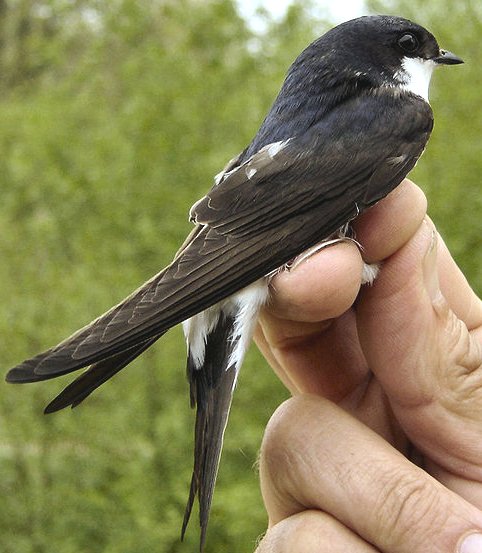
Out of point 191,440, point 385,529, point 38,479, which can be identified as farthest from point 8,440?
point 385,529

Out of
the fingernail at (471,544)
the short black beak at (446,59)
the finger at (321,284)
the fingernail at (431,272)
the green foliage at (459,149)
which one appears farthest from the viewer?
the green foliage at (459,149)

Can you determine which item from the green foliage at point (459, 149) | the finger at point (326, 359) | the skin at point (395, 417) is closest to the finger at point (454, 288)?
the skin at point (395, 417)

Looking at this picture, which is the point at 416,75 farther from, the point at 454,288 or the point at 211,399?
the point at 211,399

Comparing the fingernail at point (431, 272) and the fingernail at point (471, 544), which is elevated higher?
the fingernail at point (431, 272)

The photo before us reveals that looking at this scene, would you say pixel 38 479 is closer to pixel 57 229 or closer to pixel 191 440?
pixel 191 440

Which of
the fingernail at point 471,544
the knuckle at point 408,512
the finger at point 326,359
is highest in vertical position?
the finger at point 326,359

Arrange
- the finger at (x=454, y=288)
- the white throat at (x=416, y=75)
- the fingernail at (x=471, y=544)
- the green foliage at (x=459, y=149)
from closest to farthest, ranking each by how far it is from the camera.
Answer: the fingernail at (x=471, y=544), the finger at (x=454, y=288), the white throat at (x=416, y=75), the green foliage at (x=459, y=149)

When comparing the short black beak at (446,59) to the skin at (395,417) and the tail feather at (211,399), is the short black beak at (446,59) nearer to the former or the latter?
the skin at (395,417)

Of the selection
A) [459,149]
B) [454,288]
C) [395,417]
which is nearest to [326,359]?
[395,417]

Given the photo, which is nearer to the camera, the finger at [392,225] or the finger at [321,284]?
the finger at [321,284]
